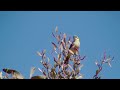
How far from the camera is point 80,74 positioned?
243 cm

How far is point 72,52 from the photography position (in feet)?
8.17
